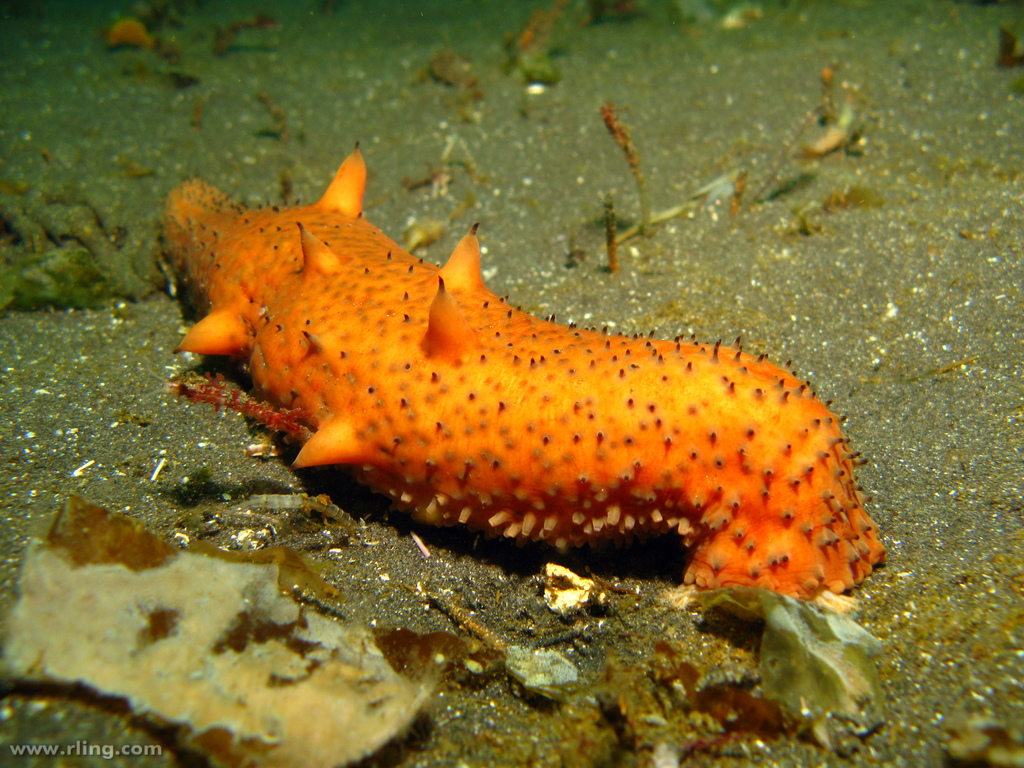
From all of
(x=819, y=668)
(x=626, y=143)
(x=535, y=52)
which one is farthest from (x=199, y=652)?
(x=535, y=52)

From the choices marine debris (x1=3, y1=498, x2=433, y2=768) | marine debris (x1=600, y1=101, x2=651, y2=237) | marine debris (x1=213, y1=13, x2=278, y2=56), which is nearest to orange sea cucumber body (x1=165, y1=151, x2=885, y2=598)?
marine debris (x1=3, y1=498, x2=433, y2=768)

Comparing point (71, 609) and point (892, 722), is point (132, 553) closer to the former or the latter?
point (71, 609)

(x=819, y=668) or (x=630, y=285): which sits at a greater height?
(x=630, y=285)

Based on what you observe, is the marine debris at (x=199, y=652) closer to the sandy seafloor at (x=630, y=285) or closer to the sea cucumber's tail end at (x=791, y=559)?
the sandy seafloor at (x=630, y=285)

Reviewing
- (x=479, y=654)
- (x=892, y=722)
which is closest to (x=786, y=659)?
(x=892, y=722)

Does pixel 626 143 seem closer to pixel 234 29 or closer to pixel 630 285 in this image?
pixel 630 285

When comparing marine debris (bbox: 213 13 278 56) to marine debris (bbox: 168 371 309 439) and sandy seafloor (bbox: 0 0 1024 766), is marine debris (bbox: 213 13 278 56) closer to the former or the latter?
sandy seafloor (bbox: 0 0 1024 766)
